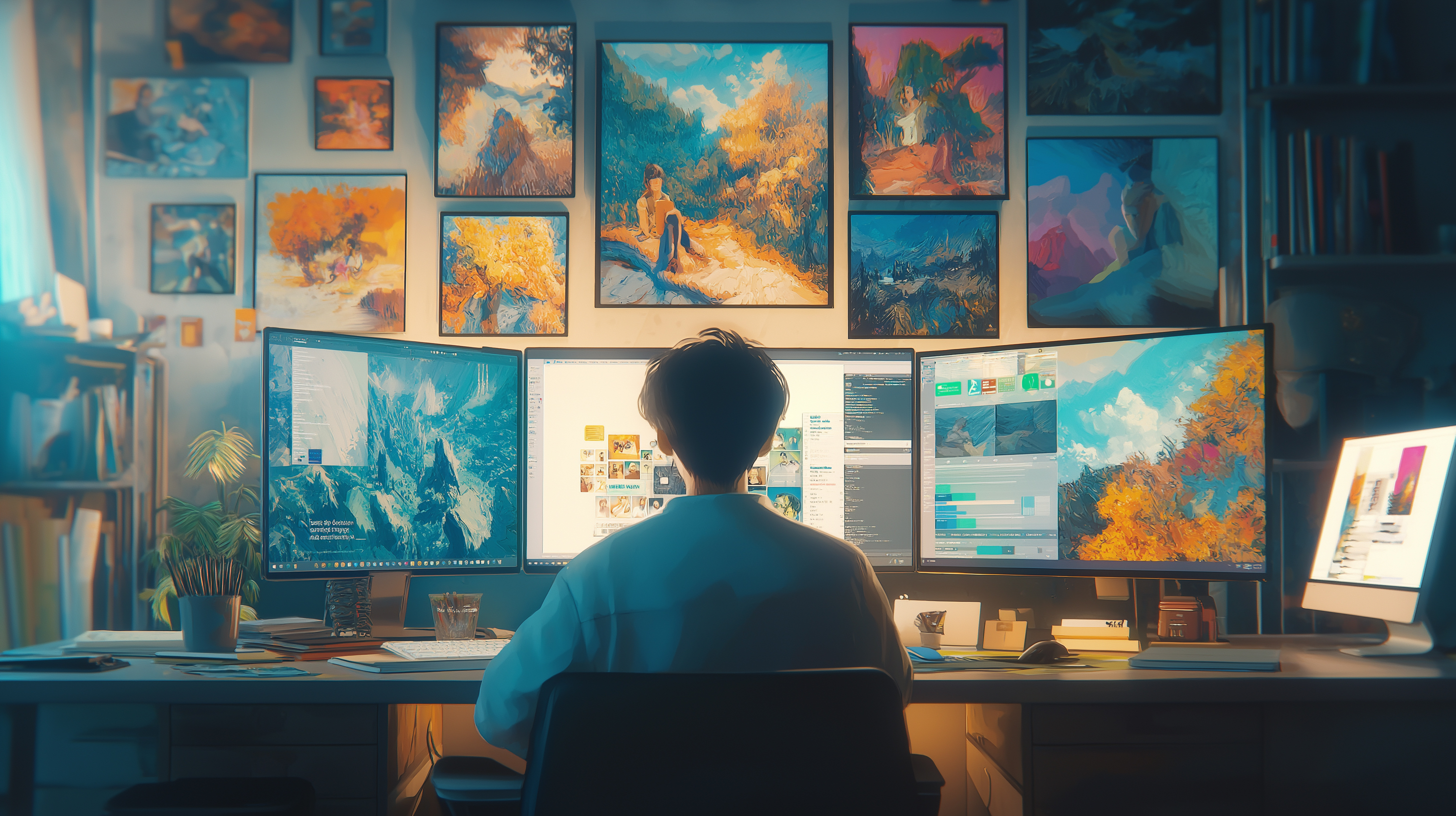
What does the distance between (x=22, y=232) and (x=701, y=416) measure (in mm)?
1919

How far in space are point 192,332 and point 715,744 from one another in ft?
6.25

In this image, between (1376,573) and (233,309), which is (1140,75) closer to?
(1376,573)

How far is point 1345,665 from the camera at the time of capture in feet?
4.89

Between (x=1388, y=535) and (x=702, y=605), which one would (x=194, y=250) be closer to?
(x=702, y=605)

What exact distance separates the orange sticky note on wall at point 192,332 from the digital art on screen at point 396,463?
0.63 m

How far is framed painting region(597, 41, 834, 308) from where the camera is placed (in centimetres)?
209

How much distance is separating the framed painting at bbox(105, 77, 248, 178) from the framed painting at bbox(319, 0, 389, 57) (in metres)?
0.24

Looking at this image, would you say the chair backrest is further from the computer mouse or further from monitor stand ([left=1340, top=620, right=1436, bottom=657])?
monitor stand ([left=1340, top=620, right=1436, bottom=657])

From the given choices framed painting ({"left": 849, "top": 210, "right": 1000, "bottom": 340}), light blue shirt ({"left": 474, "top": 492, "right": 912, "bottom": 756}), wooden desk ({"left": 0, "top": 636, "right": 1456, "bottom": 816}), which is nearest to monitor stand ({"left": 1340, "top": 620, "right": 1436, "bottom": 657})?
wooden desk ({"left": 0, "top": 636, "right": 1456, "bottom": 816})

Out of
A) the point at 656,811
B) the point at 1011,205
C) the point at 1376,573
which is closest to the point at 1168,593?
the point at 1376,573

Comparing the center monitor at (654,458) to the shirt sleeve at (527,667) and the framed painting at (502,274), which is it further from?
the shirt sleeve at (527,667)

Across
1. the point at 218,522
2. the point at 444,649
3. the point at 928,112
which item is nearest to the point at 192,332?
the point at 218,522

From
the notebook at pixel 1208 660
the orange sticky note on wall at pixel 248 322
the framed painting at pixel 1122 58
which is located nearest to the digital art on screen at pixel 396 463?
the orange sticky note on wall at pixel 248 322

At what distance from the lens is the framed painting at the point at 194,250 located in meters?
2.06
